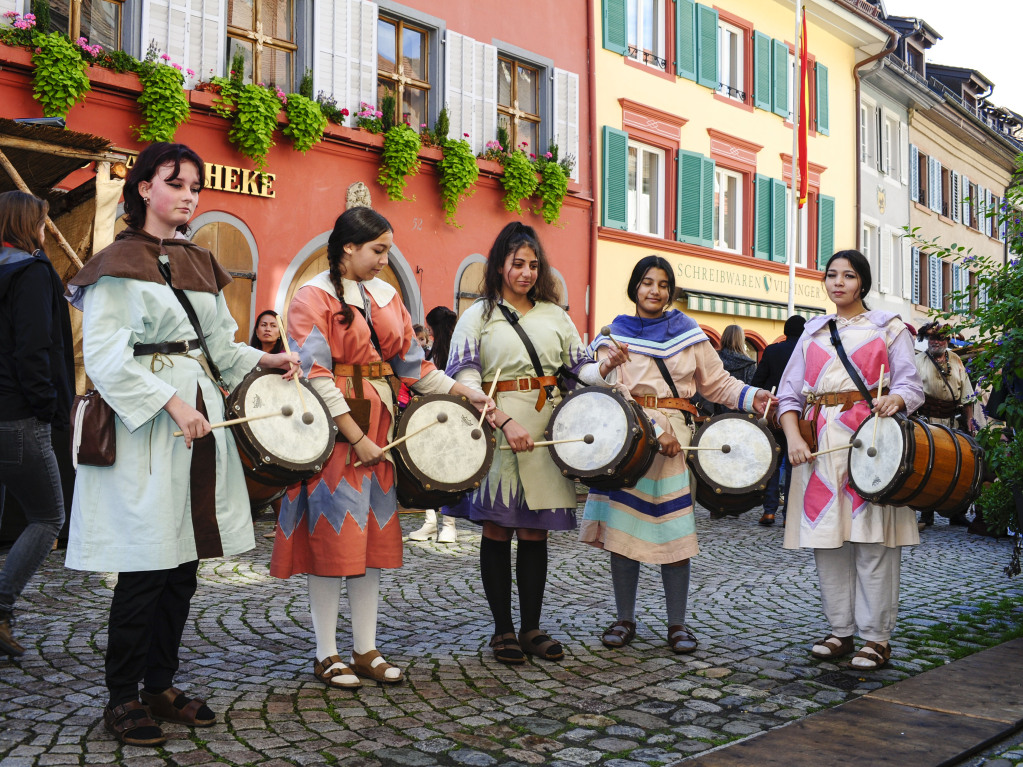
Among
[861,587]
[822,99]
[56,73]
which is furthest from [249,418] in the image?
[822,99]

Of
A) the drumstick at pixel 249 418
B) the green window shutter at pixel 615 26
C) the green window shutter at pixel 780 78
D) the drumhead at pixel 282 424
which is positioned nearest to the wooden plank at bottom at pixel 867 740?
the drumhead at pixel 282 424

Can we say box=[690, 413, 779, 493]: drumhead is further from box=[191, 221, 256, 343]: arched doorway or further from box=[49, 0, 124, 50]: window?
box=[49, 0, 124, 50]: window

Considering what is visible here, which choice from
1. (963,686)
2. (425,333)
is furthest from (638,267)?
(425,333)

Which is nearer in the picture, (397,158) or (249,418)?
(249,418)

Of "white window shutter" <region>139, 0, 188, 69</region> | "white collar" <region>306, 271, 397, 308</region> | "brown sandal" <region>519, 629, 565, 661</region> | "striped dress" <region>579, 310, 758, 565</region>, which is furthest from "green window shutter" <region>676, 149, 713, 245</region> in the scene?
"white collar" <region>306, 271, 397, 308</region>

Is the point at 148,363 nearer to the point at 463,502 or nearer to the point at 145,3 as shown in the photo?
the point at 463,502

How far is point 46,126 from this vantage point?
7234 mm

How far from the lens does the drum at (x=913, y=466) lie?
13.9ft

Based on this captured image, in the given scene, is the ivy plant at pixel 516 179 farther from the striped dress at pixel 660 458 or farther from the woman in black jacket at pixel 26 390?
the woman in black jacket at pixel 26 390

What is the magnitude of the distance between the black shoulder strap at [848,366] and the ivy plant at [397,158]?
28.5ft

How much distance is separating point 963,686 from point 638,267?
2210 mm

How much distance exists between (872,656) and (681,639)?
0.79 m

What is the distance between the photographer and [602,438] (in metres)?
4.30

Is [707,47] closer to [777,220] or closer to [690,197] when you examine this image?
[690,197]
